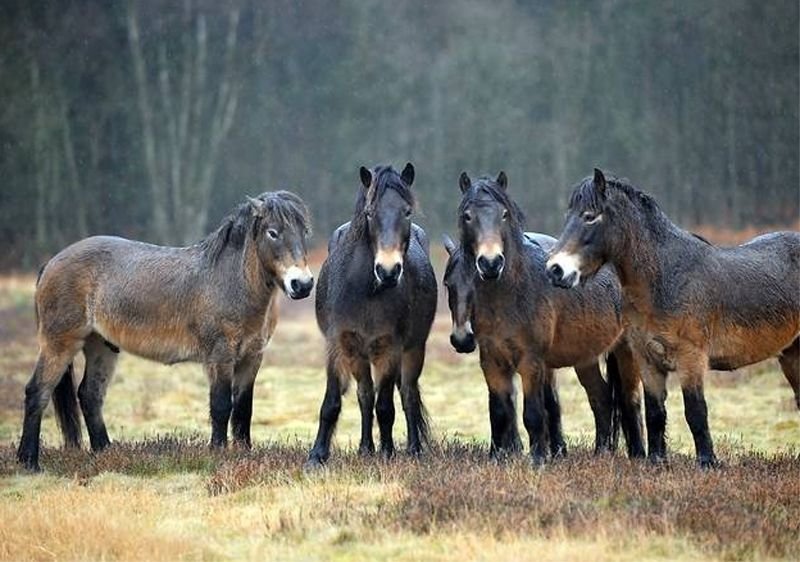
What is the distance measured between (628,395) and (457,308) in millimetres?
2042

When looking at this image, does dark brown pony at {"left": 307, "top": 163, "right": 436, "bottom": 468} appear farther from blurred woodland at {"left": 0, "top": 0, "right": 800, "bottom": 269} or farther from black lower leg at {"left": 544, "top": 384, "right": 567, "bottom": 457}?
blurred woodland at {"left": 0, "top": 0, "right": 800, "bottom": 269}

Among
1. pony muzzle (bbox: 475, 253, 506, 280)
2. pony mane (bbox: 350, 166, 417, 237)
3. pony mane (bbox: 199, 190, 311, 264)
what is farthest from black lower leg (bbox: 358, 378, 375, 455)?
pony mane (bbox: 199, 190, 311, 264)

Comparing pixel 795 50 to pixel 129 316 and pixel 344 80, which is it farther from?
pixel 129 316

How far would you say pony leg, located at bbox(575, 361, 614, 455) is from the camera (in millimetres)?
11492

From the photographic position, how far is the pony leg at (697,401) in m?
9.40

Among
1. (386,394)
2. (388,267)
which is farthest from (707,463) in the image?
(388,267)

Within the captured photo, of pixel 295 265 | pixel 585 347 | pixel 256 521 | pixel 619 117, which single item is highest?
pixel 619 117

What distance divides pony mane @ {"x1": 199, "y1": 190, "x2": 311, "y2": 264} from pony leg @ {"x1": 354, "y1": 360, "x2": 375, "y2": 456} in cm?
143

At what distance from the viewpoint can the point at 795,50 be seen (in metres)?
31.5

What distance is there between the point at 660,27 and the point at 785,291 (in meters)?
26.9

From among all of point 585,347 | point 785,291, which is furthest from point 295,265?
point 785,291

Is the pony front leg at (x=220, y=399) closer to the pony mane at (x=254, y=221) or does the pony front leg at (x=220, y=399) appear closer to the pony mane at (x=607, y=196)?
the pony mane at (x=254, y=221)

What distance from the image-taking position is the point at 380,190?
33.3 ft

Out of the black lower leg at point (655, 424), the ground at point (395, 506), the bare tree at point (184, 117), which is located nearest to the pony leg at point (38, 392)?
the ground at point (395, 506)
